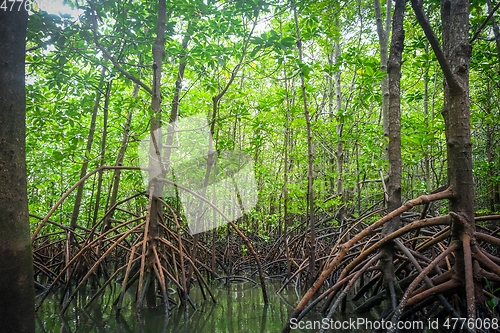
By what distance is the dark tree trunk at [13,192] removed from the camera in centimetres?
166

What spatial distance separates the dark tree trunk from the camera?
1.66 metres

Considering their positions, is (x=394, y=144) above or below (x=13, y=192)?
above

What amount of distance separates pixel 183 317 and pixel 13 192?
2299 mm

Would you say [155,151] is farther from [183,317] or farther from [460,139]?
[460,139]

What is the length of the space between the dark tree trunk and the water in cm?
136

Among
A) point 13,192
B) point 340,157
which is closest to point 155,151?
point 13,192

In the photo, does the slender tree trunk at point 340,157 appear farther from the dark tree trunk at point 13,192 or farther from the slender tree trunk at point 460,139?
the dark tree trunk at point 13,192

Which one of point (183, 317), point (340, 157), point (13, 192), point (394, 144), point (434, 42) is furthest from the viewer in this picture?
point (340, 157)

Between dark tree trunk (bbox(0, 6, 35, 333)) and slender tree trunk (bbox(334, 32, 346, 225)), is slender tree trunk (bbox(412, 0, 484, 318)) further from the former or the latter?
dark tree trunk (bbox(0, 6, 35, 333))

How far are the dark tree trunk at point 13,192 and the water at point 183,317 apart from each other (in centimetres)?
136

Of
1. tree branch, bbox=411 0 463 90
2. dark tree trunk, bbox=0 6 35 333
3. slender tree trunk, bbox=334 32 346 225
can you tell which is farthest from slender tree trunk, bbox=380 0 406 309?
dark tree trunk, bbox=0 6 35 333

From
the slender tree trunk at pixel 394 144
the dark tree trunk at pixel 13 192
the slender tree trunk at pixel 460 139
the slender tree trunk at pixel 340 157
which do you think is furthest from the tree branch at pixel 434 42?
the dark tree trunk at pixel 13 192

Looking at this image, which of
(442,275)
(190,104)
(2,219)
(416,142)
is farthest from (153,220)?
(190,104)

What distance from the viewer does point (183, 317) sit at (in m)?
3.22
